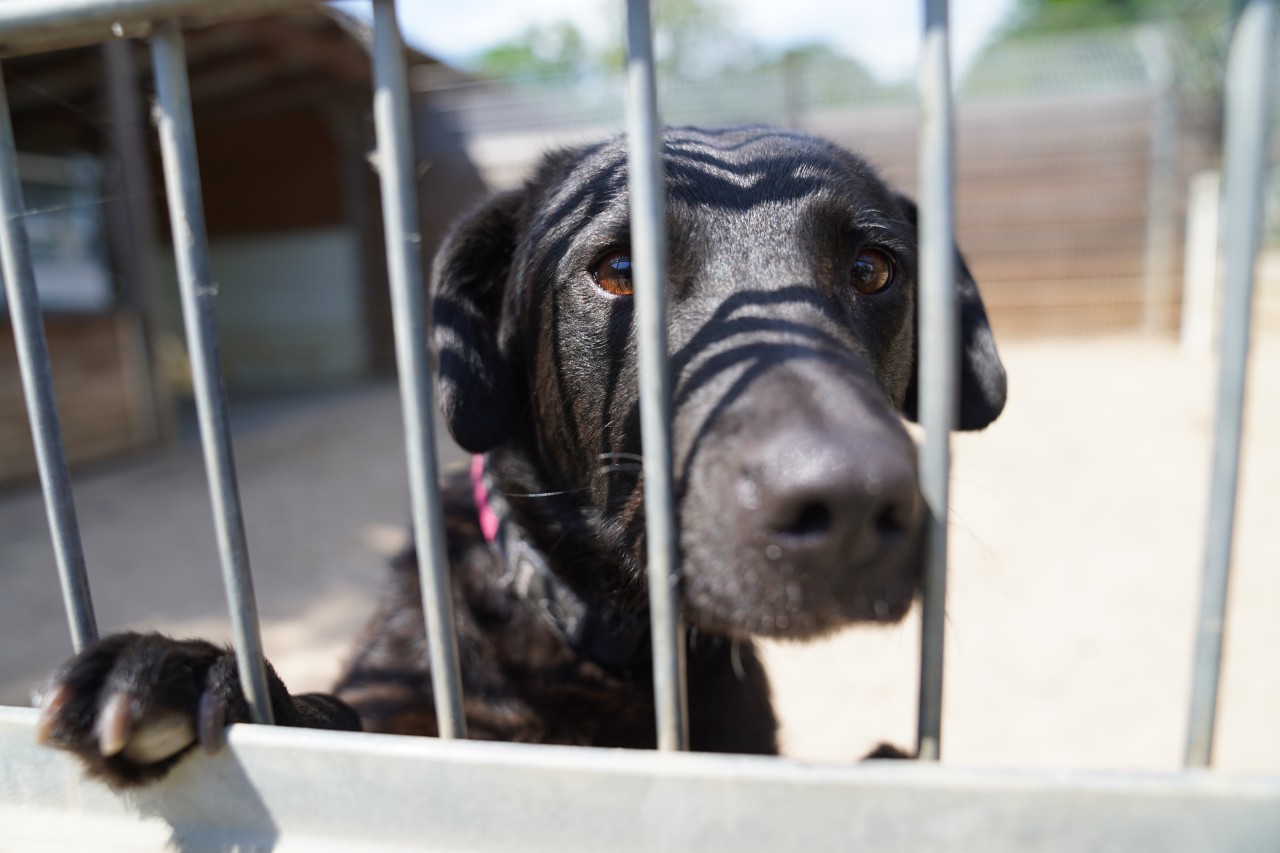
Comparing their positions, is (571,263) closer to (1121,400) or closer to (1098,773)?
(1098,773)

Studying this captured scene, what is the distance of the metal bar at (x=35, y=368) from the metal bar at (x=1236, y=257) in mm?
1329

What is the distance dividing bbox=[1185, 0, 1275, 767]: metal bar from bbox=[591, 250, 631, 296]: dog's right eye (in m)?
0.98

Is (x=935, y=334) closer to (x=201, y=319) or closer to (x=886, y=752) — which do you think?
(x=201, y=319)

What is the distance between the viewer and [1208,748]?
2.75 feet

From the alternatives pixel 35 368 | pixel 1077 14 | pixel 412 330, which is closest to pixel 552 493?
pixel 412 330

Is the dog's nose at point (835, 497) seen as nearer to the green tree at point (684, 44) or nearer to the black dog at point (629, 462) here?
the black dog at point (629, 462)

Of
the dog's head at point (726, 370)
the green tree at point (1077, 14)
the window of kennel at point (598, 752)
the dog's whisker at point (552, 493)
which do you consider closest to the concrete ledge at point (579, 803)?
the window of kennel at point (598, 752)

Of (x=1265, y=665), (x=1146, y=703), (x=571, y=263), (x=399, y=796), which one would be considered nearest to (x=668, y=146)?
(x=571, y=263)

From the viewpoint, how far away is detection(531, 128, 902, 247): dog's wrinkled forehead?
1509mm

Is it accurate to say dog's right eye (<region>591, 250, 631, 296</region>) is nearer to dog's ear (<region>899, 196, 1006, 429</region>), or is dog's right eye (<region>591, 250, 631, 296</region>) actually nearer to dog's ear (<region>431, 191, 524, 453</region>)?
dog's ear (<region>431, 191, 524, 453</region>)

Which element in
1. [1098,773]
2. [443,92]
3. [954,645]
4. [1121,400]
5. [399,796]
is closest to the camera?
[1098,773]

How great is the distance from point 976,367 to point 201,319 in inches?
64.6

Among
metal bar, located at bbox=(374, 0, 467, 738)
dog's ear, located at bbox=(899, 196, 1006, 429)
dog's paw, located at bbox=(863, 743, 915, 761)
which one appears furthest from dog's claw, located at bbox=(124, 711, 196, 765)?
dog's ear, located at bbox=(899, 196, 1006, 429)

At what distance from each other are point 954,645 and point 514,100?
1141cm
